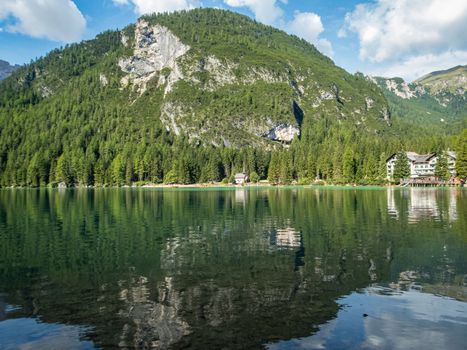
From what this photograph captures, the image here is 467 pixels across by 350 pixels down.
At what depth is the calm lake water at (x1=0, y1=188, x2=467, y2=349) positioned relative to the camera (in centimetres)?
1542

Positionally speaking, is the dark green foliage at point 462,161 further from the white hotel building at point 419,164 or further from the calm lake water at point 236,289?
the calm lake water at point 236,289

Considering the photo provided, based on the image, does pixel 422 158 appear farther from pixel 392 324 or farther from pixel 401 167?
pixel 392 324

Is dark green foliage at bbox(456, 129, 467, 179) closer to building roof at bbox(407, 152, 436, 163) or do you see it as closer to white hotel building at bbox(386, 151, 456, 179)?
white hotel building at bbox(386, 151, 456, 179)

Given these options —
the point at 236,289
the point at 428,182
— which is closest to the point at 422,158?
the point at 428,182

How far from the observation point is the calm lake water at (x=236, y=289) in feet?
50.6

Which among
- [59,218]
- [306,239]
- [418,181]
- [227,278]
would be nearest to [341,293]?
[227,278]

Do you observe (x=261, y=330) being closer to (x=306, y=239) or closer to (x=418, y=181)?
(x=306, y=239)

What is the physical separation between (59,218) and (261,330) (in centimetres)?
4904

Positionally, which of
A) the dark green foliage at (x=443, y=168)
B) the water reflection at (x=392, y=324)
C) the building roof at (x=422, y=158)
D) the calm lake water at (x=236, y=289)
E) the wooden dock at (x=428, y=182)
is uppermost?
the building roof at (x=422, y=158)

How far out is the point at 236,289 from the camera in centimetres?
2139

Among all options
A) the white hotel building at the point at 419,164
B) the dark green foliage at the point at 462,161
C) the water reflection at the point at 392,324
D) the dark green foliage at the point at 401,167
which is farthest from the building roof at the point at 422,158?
the water reflection at the point at 392,324

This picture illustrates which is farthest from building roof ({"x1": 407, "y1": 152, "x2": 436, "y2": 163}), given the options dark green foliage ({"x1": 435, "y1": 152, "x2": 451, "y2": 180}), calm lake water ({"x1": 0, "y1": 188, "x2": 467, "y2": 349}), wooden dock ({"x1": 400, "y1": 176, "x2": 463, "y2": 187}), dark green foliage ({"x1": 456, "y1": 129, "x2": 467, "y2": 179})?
calm lake water ({"x1": 0, "y1": 188, "x2": 467, "y2": 349})

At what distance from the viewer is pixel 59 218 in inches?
2255

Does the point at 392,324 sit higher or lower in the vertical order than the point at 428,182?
lower
